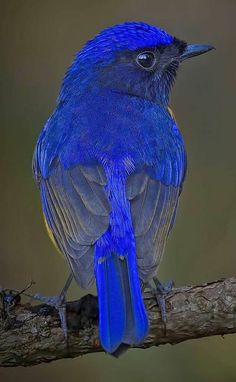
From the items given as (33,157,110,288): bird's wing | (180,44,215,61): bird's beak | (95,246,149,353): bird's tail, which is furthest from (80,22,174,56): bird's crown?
(95,246,149,353): bird's tail

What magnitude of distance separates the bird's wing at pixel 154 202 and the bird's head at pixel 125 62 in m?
0.49

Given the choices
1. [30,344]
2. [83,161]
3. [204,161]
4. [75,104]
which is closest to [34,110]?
[204,161]

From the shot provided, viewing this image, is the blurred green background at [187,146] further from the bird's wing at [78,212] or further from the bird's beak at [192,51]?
the bird's wing at [78,212]

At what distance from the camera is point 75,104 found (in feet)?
24.3

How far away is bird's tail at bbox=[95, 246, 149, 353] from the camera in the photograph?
231 inches

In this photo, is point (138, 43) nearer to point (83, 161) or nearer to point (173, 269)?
point (83, 161)

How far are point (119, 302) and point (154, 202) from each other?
0.92 meters

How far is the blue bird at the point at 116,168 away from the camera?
6113 millimetres

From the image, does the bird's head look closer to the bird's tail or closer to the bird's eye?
the bird's eye

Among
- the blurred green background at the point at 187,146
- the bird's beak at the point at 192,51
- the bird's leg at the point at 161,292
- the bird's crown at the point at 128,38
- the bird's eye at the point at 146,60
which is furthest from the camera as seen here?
the blurred green background at the point at 187,146

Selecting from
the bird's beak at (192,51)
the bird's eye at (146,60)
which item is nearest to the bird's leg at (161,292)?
the bird's eye at (146,60)

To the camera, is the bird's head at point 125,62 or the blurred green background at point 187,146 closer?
the bird's head at point 125,62

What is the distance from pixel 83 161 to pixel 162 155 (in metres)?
0.58

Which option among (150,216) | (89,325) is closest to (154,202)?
(150,216)
